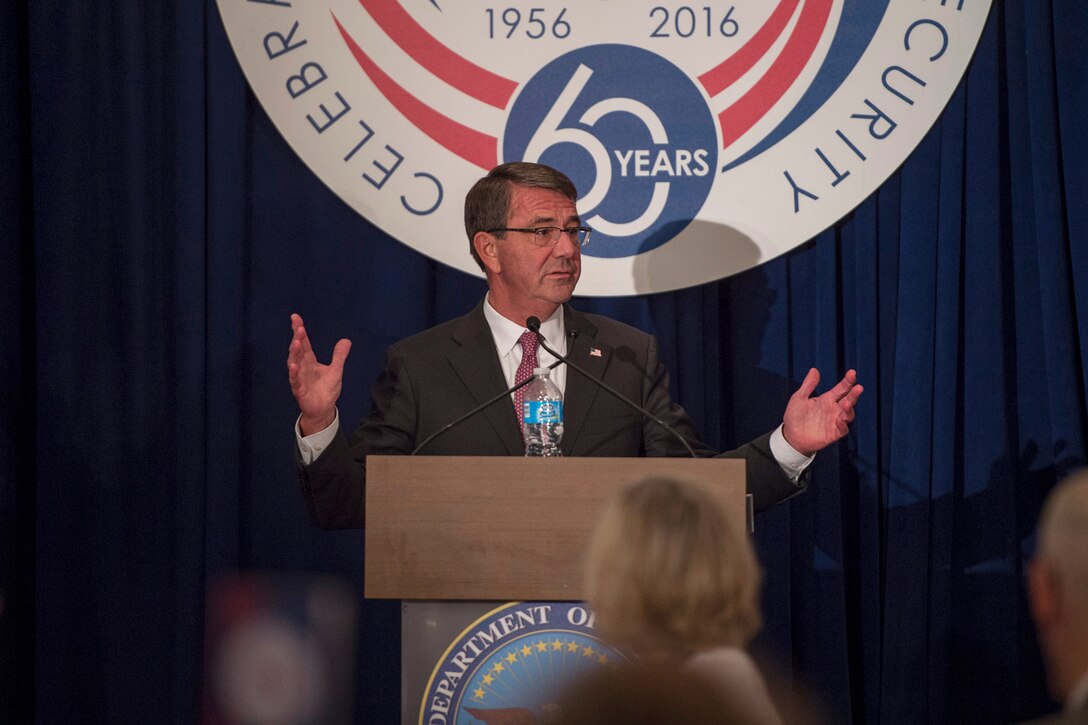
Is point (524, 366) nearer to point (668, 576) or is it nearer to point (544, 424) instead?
point (544, 424)

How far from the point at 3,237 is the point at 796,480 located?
2.40 meters

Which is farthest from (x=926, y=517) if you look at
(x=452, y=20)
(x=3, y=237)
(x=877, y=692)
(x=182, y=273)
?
(x=3, y=237)

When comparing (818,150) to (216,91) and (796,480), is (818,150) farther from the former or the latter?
(216,91)

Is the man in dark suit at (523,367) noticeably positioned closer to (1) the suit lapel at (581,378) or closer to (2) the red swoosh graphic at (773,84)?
(1) the suit lapel at (581,378)

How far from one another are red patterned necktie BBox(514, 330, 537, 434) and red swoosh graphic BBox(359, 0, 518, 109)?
0.93m

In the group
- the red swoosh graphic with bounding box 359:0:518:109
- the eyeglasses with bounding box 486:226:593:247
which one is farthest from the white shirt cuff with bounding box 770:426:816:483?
the red swoosh graphic with bounding box 359:0:518:109

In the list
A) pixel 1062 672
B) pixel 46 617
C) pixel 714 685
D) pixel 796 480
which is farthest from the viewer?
pixel 46 617

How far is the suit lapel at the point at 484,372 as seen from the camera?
298 centimetres

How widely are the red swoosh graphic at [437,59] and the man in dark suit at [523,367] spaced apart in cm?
51

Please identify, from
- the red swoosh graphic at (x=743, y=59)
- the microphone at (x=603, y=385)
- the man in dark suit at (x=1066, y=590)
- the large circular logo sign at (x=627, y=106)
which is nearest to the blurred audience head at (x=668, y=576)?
the man in dark suit at (x=1066, y=590)

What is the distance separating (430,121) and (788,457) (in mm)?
1590

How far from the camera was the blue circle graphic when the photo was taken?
3686 millimetres

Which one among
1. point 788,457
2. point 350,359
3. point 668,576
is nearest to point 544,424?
point 788,457

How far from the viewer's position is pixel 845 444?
3.79m
